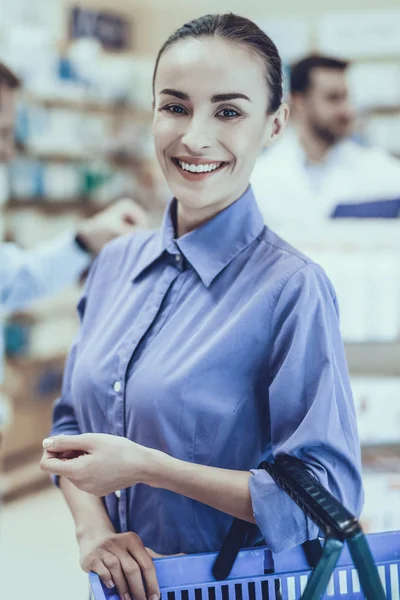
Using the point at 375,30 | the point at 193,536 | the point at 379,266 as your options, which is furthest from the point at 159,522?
the point at 375,30

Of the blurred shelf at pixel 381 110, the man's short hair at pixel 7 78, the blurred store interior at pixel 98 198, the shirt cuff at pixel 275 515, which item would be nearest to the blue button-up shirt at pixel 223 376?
the shirt cuff at pixel 275 515

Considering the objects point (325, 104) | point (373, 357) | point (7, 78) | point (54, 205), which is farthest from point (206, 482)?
point (54, 205)

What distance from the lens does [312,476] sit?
1.26m

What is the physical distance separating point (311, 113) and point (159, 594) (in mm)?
4141

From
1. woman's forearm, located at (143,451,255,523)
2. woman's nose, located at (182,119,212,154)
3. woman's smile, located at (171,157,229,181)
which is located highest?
woman's nose, located at (182,119,212,154)

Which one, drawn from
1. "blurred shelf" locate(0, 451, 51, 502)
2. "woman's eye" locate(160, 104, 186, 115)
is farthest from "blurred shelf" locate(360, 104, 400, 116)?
"woman's eye" locate(160, 104, 186, 115)

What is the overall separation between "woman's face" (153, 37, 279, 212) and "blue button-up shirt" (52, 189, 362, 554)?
0.09 m

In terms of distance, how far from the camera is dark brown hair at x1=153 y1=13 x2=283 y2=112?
144cm

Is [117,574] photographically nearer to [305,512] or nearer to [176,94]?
[305,512]

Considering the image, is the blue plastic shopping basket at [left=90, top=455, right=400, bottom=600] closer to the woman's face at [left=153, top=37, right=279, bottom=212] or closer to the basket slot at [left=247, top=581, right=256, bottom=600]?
the basket slot at [left=247, top=581, right=256, bottom=600]

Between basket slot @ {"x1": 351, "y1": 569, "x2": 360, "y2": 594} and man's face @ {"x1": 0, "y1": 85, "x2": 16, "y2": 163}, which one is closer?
basket slot @ {"x1": 351, "y1": 569, "x2": 360, "y2": 594}

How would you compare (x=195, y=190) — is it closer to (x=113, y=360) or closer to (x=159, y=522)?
(x=113, y=360)

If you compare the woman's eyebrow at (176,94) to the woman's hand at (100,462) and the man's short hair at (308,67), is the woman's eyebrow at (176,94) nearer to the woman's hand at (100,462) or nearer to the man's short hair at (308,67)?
the woman's hand at (100,462)

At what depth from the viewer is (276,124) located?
1564 mm
